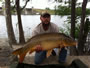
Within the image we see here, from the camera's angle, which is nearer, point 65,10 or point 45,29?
point 45,29

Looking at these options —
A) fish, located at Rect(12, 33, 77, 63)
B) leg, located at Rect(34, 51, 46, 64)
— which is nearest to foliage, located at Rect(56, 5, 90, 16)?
leg, located at Rect(34, 51, 46, 64)

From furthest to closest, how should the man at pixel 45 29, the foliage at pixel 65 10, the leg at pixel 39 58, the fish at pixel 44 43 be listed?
1. the foliage at pixel 65 10
2. the leg at pixel 39 58
3. the man at pixel 45 29
4. the fish at pixel 44 43

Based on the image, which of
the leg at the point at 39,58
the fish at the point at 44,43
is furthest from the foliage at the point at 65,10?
the fish at the point at 44,43

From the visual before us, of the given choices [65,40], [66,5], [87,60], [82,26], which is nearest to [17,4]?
[66,5]

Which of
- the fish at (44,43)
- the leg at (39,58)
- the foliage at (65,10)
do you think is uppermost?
the foliage at (65,10)

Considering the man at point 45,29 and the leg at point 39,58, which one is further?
the leg at point 39,58

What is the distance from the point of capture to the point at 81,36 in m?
5.58

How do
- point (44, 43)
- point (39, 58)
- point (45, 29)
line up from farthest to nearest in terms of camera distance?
1. point (39, 58)
2. point (45, 29)
3. point (44, 43)

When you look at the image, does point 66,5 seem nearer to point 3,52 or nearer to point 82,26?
point 82,26

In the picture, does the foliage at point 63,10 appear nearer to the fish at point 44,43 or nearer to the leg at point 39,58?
the leg at point 39,58

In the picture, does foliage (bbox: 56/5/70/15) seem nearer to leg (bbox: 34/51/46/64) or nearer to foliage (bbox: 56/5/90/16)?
foliage (bbox: 56/5/90/16)

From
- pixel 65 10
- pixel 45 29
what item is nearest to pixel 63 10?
pixel 65 10

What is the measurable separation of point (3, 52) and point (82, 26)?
2887 mm

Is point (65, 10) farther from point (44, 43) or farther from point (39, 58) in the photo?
point (44, 43)
